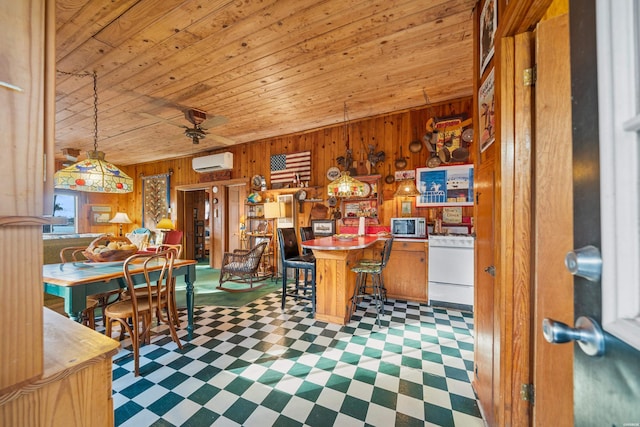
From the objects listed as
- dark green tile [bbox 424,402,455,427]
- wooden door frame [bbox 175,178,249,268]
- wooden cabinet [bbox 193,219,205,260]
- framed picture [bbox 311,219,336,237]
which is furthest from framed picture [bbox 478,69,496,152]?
wooden cabinet [bbox 193,219,205,260]

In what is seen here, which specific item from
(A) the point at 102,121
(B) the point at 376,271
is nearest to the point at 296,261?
(B) the point at 376,271

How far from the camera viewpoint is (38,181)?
64 centimetres

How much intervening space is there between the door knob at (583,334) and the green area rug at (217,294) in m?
3.53

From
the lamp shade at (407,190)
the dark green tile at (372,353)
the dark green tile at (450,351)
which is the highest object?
the lamp shade at (407,190)

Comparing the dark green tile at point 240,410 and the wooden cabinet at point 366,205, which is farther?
the wooden cabinet at point 366,205

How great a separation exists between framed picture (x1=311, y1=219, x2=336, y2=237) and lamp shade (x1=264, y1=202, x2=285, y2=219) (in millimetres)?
717

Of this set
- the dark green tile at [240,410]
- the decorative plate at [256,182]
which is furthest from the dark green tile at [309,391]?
the decorative plate at [256,182]

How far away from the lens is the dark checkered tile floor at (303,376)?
152cm

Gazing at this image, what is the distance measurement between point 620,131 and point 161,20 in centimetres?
261

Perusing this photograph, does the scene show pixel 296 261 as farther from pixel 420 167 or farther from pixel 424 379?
pixel 420 167

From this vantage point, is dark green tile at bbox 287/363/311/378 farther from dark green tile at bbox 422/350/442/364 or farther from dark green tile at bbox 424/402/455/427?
dark green tile at bbox 422/350/442/364

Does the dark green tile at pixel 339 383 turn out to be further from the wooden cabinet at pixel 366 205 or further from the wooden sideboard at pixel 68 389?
the wooden cabinet at pixel 366 205

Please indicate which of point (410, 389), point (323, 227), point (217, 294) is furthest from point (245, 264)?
point (410, 389)

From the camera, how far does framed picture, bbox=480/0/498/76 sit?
139cm
